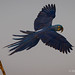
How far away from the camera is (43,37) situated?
1875 millimetres

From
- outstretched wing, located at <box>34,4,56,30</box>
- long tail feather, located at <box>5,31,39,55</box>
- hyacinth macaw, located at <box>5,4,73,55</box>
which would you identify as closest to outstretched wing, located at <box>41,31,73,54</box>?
hyacinth macaw, located at <box>5,4,73,55</box>

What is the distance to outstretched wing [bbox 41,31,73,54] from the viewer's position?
1.84 metres

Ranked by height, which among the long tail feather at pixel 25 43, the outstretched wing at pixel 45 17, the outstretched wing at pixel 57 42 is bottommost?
the outstretched wing at pixel 57 42

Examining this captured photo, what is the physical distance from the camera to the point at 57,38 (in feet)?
6.08

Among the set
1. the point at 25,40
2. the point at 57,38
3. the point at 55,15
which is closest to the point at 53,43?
the point at 57,38

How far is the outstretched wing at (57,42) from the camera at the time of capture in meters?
1.84

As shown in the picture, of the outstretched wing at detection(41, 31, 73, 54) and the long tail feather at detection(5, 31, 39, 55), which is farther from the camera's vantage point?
the outstretched wing at detection(41, 31, 73, 54)

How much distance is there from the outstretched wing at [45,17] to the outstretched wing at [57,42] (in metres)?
0.28

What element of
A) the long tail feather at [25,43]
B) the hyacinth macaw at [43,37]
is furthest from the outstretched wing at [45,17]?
the long tail feather at [25,43]

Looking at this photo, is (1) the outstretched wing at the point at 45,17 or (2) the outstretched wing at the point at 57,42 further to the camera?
(1) the outstretched wing at the point at 45,17

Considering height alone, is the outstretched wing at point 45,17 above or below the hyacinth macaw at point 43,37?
above

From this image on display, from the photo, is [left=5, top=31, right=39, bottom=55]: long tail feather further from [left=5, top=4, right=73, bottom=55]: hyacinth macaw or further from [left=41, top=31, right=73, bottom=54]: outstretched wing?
[left=41, top=31, right=73, bottom=54]: outstretched wing

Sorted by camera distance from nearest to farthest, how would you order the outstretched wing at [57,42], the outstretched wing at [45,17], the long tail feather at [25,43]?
the long tail feather at [25,43] → the outstretched wing at [57,42] → the outstretched wing at [45,17]

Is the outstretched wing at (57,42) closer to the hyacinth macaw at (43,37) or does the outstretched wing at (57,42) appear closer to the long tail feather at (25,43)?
the hyacinth macaw at (43,37)
